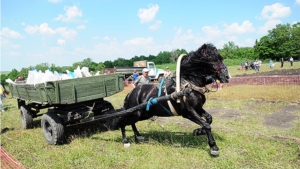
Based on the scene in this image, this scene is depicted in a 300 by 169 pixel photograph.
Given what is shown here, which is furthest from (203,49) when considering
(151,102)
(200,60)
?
(151,102)

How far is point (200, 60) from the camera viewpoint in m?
4.35

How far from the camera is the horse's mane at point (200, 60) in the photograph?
4227mm

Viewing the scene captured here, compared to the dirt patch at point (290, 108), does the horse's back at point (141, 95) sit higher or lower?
higher

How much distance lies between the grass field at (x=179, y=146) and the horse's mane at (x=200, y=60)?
61.3 inches

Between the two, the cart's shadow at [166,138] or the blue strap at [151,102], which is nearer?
the blue strap at [151,102]

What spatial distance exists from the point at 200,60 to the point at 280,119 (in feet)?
12.8

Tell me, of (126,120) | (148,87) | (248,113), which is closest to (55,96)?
(126,120)

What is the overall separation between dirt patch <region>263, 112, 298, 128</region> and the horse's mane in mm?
3112

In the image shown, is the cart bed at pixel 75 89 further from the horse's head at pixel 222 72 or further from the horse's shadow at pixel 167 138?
the horse's head at pixel 222 72

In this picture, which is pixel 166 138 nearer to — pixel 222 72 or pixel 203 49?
pixel 222 72

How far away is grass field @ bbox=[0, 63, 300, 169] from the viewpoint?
412cm

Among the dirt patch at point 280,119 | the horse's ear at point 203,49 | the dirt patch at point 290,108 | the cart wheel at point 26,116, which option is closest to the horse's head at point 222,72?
the horse's ear at point 203,49

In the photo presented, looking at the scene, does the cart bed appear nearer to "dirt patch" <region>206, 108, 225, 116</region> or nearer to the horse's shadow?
the horse's shadow

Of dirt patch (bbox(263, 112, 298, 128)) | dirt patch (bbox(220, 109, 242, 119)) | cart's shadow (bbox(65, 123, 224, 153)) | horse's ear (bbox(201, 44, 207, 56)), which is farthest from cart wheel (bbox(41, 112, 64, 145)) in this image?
dirt patch (bbox(263, 112, 298, 128))
